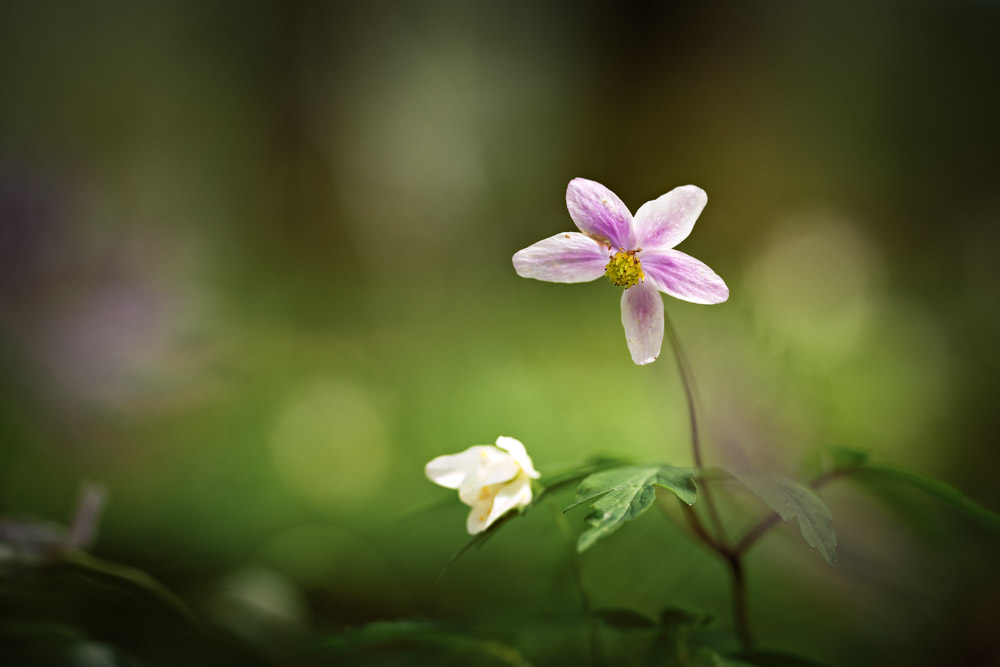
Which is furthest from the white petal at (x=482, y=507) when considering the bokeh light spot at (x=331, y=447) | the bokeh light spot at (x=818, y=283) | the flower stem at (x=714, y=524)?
the bokeh light spot at (x=818, y=283)

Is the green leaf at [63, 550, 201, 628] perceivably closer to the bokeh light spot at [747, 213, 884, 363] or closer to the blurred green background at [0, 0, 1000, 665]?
the blurred green background at [0, 0, 1000, 665]

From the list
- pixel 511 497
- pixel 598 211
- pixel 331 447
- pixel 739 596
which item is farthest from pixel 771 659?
pixel 331 447

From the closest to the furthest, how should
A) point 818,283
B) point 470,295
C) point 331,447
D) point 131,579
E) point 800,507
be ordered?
point 800,507
point 131,579
point 331,447
point 818,283
point 470,295

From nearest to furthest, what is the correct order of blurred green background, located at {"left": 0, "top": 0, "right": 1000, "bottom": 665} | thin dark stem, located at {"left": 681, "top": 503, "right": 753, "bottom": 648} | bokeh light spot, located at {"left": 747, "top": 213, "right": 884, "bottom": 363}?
thin dark stem, located at {"left": 681, "top": 503, "right": 753, "bottom": 648} → blurred green background, located at {"left": 0, "top": 0, "right": 1000, "bottom": 665} → bokeh light spot, located at {"left": 747, "top": 213, "right": 884, "bottom": 363}

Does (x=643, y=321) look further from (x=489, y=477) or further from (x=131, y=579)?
(x=131, y=579)

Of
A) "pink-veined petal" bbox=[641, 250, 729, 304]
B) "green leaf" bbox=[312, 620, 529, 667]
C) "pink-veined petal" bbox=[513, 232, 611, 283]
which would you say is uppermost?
"pink-veined petal" bbox=[513, 232, 611, 283]

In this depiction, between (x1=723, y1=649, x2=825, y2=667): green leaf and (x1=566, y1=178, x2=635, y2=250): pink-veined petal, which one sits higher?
(x1=566, y1=178, x2=635, y2=250): pink-veined petal

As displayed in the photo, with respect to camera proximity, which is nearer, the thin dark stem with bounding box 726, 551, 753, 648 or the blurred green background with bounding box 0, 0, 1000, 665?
the thin dark stem with bounding box 726, 551, 753, 648

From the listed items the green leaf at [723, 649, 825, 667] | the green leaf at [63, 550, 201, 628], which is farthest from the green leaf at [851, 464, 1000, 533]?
the green leaf at [63, 550, 201, 628]
